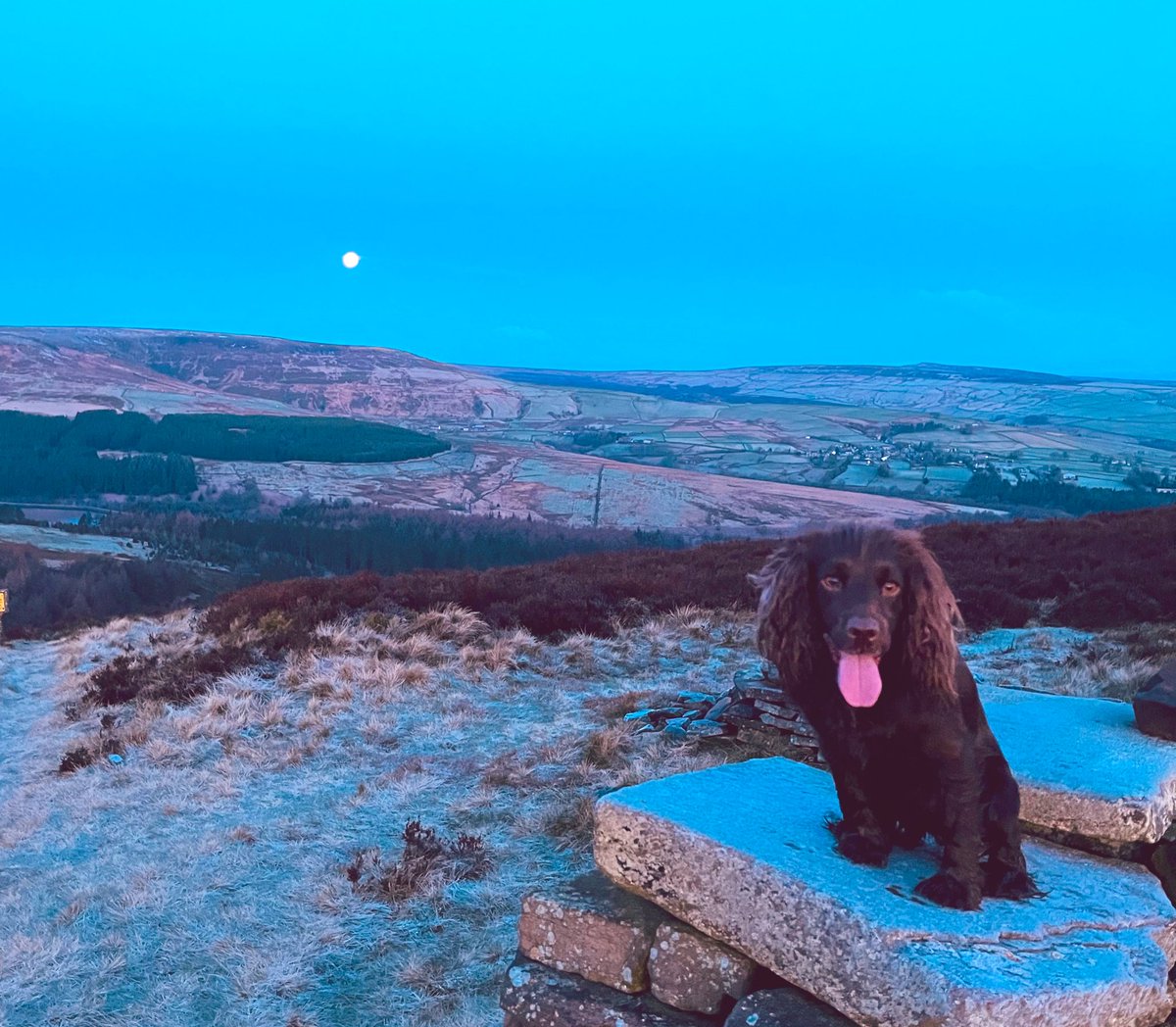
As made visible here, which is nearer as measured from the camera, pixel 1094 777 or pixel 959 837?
pixel 959 837

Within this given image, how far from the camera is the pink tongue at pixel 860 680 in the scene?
9.32 feet

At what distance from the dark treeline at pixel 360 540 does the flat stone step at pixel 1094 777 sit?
32468 millimetres

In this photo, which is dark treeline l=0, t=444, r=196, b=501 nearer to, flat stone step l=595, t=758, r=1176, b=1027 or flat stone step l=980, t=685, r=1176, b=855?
flat stone step l=980, t=685, r=1176, b=855

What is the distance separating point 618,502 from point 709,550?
119 ft

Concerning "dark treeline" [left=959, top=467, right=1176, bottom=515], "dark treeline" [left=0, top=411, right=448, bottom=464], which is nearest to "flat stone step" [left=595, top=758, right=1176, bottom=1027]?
"dark treeline" [left=959, top=467, right=1176, bottom=515]

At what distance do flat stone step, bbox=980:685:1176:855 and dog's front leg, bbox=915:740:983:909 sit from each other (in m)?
1.00

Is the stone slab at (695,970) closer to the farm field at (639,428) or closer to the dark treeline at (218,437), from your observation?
the farm field at (639,428)

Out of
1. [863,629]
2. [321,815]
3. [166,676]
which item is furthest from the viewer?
[166,676]

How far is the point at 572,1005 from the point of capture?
343 cm

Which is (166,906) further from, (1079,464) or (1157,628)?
(1079,464)

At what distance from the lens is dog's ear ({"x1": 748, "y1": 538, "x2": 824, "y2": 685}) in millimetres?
3043

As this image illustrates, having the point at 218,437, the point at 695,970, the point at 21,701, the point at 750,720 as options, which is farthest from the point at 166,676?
the point at 218,437

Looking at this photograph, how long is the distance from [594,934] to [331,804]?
4.78 m

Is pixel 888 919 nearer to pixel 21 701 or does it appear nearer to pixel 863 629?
pixel 863 629
